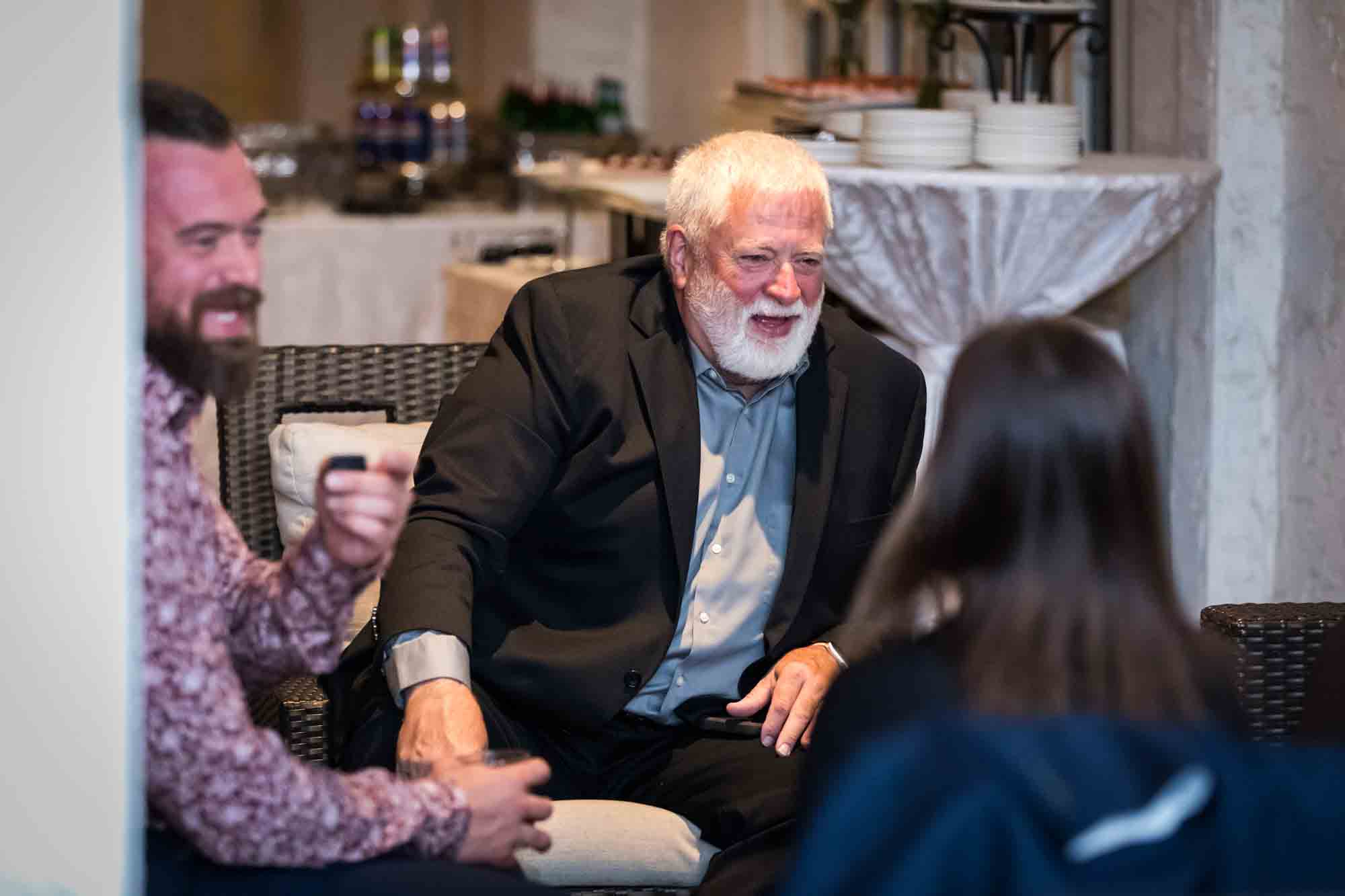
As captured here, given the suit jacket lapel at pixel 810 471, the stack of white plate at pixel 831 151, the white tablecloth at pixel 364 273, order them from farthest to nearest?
the white tablecloth at pixel 364 273
the stack of white plate at pixel 831 151
the suit jacket lapel at pixel 810 471

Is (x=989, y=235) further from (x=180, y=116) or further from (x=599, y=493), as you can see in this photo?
(x=180, y=116)

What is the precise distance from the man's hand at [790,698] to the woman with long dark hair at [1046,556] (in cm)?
76

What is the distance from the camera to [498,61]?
28.0ft

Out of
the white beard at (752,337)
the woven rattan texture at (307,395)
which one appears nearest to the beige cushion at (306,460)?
the woven rattan texture at (307,395)

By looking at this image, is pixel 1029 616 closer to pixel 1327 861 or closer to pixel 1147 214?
pixel 1327 861

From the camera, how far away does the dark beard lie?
1.42 metres

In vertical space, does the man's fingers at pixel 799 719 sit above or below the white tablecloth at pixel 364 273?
below

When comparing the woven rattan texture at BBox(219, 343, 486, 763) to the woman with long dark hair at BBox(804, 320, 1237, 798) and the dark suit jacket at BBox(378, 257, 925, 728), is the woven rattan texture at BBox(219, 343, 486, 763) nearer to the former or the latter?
the dark suit jacket at BBox(378, 257, 925, 728)

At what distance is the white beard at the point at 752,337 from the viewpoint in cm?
228

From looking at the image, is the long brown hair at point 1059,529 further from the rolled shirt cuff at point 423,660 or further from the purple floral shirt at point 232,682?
the rolled shirt cuff at point 423,660

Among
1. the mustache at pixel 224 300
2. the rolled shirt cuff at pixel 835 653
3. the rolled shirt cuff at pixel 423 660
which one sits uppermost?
the mustache at pixel 224 300

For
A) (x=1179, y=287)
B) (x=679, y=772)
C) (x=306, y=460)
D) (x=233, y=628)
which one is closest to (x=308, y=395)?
(x=306, y=460)

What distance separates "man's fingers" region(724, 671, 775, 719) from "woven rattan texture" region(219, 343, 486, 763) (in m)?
0.75

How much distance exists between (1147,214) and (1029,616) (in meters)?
1.81
